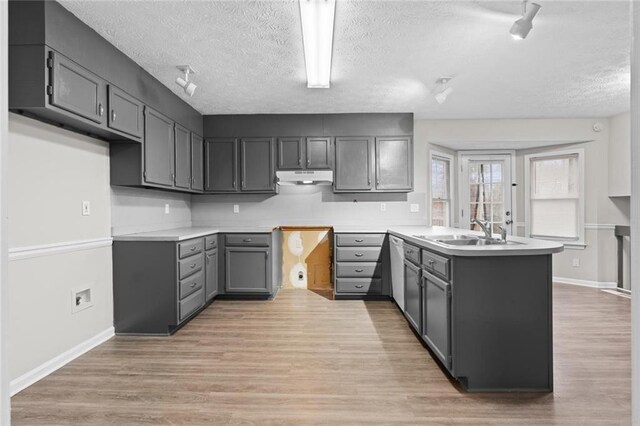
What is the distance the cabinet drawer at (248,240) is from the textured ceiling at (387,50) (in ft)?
5.34

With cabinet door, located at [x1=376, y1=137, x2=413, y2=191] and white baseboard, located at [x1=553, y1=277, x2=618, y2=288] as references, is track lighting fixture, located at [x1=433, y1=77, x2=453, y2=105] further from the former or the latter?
white baseboard, located at [x1=553, y1=277, x2=618, y2=288]

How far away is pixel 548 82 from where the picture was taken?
3582mm

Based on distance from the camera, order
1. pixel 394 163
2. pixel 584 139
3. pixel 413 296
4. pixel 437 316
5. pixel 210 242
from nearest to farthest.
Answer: pixel 437 316 < pixel 413 296 < pixel 210 242 < pixel 394 163 < pixel 584 139

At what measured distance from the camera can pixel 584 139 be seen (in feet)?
16.5

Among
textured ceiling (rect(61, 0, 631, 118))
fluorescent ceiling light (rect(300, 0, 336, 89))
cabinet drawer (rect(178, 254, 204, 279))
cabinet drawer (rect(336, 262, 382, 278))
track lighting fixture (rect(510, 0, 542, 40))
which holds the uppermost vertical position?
textured ceiling (rect(61, 0, 631, 118))

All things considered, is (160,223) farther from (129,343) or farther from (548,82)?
(548,82)

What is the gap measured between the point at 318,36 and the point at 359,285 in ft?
9.52

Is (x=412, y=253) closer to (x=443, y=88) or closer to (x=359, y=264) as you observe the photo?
(x=359, y=264)

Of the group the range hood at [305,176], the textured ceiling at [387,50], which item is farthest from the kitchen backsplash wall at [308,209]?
the textured ceiling at [387,50]

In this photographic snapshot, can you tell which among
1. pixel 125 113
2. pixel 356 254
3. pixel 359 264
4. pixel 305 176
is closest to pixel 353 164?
pixel 305 176

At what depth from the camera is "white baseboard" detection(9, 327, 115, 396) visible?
223cm

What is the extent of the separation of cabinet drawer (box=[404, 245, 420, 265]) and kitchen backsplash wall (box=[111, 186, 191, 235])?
2.70 metres

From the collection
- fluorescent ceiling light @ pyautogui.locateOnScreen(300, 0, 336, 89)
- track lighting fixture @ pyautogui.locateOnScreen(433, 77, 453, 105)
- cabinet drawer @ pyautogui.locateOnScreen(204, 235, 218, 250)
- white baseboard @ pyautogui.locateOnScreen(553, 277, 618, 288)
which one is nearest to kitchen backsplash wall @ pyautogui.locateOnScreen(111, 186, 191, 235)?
cabinet drawer @ pyautogui.locateOnScreen(204, 235, 218, 250)

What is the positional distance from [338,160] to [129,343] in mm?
3137
